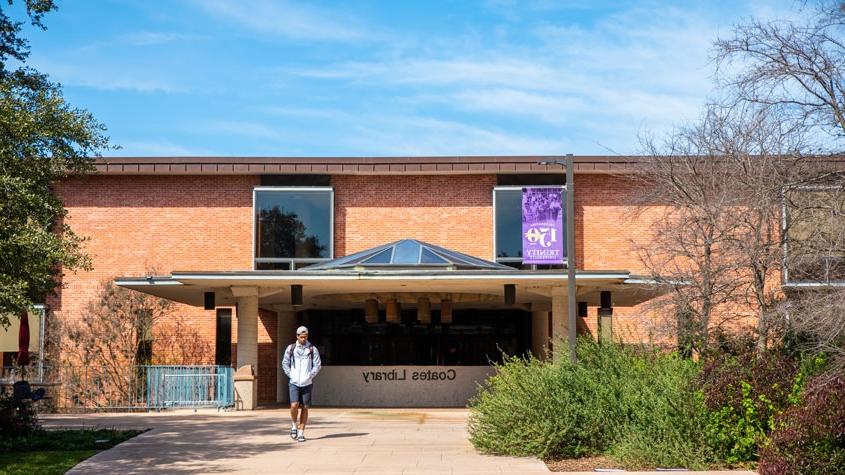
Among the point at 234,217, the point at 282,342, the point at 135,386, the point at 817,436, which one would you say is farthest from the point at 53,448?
A: the point at 234,217

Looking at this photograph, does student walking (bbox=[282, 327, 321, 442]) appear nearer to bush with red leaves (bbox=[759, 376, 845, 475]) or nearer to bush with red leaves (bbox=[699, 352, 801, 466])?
bush with red leaves (bbox=[699, 352, 801, 466])

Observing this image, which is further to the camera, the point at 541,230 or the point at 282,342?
the point at 282,342

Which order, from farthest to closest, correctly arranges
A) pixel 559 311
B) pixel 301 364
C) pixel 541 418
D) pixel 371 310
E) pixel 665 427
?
1. pixel 371 310
2. pixel 559 311
3. pixel 301 364
4. pixel 541 418
5. pixel 665 427

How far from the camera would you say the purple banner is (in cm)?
3266

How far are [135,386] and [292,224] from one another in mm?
7718

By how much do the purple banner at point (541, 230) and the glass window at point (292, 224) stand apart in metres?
6.33

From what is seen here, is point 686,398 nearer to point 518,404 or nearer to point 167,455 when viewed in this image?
point 518,404

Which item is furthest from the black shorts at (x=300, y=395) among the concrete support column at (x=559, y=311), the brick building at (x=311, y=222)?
the brick building at (x=311, y=222)

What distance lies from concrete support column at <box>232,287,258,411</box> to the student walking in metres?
7.99

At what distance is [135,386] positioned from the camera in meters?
28.5

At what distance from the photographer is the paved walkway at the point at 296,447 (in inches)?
570

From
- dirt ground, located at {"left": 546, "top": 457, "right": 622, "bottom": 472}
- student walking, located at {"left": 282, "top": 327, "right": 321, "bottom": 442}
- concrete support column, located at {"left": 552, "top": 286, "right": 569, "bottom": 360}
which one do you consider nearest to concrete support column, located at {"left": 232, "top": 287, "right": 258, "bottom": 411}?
concrete support column, located at {"left": 552, "top": 286, "right": 569, "bottom": 360}

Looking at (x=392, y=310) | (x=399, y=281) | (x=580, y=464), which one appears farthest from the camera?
(x=392, y=310)

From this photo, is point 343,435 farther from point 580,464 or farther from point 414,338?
point 414,338
